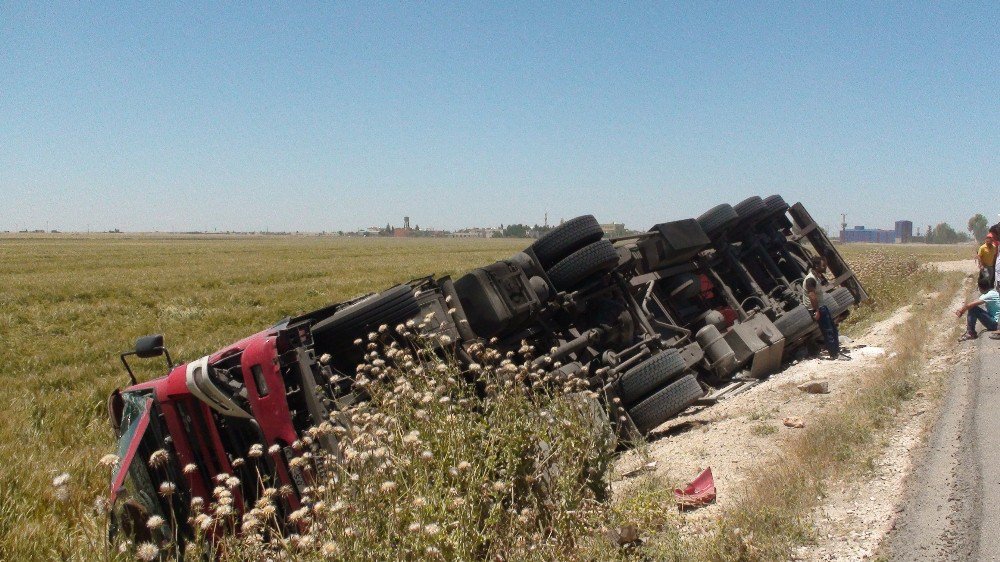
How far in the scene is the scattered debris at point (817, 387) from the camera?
633 cm

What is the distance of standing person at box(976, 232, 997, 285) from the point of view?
9.77 m

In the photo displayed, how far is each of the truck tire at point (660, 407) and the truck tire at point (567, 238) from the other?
154cm

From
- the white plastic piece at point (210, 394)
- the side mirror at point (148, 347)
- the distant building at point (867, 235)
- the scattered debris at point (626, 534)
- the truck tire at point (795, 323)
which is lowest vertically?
the distant building at point (867, 235)

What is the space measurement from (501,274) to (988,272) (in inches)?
295

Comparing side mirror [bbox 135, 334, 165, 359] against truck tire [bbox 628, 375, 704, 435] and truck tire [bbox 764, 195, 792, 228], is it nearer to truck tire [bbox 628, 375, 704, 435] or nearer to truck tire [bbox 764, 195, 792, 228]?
truck tire [bbox 628, 375, 704, 435]

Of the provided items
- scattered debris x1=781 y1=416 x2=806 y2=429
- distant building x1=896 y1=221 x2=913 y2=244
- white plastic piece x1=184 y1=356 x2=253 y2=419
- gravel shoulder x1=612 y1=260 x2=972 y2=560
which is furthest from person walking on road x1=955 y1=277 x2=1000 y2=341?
distant building x1=896 y1=221 x2=913 y2=244

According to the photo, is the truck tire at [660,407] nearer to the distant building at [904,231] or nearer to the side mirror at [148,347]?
the side mirror at [148,347]

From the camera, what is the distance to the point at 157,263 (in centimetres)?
3005

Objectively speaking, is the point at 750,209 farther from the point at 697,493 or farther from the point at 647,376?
the point at 697,493

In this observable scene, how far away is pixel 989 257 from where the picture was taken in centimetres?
977

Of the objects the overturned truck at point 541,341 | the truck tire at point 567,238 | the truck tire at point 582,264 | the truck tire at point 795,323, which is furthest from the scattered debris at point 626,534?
the truck tire at point 795,323

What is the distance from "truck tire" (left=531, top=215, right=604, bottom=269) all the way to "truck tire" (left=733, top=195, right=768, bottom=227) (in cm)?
360

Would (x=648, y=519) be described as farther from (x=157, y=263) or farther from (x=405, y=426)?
(x=157, y=263)

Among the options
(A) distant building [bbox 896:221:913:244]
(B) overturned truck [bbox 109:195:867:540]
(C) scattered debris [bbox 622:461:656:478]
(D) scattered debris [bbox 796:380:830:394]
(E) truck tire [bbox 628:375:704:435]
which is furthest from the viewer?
(A) distant building [bbox 896:221:913:244]
